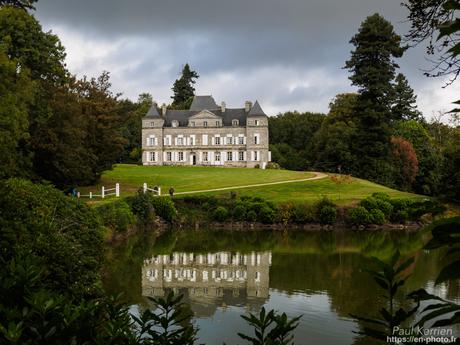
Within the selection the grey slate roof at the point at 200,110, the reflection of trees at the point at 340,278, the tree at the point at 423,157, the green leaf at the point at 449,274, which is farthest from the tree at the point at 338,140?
the green leaf at the point at 449,274

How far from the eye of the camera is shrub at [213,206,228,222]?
3319 centimetres

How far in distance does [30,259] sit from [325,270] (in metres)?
16.0

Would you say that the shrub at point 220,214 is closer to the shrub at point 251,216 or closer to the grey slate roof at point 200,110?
the shrub at point 251,216

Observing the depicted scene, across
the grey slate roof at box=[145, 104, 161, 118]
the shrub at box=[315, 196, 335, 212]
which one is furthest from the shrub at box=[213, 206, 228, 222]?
the grey slate roof at box=[145, 104, 161, 118]

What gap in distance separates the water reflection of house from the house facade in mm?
40727

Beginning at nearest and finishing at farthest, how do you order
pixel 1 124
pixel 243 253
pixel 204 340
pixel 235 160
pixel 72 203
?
pixel 204 340 → pixel 72 203 → pixel 1 124 → pixel 243 253 → pixel 235 160

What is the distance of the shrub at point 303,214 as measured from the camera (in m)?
33.3

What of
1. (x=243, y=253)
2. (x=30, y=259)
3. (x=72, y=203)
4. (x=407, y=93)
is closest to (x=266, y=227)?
(x=243, y=253)

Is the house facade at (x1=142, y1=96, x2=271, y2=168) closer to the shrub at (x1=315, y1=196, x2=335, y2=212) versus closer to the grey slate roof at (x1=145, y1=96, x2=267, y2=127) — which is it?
the grey slate roof at (x1=145, y1=96, x2=267, y2=127)

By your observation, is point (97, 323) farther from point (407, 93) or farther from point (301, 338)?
point (407, 93)

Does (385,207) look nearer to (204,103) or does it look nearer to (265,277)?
(265,277)

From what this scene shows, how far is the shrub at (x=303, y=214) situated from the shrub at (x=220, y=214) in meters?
4.70

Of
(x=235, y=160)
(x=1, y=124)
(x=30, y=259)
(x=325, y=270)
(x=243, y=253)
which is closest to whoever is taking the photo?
(x=30, y=259)

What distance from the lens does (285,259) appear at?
69.4 feet
